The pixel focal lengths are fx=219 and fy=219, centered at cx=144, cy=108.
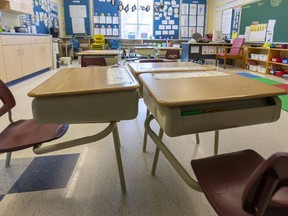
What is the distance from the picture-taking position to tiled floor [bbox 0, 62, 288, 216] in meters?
1.26

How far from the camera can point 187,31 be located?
A: 977cm

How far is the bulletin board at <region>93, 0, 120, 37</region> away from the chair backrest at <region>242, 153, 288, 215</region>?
965cm

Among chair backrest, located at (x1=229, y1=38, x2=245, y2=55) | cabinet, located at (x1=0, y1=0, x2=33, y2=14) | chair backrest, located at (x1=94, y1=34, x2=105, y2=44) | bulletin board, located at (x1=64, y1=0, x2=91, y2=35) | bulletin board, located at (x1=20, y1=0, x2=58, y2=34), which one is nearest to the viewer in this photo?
cabinet, located at (x1=0, y1=0, x2=33, y2=14)

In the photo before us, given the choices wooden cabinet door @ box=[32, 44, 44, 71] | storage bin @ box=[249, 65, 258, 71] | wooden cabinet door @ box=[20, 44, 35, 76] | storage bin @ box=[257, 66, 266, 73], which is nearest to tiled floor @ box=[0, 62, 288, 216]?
wooden cabinet door @ box=[20, 44, 35, 76]

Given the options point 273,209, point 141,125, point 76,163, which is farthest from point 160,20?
point 273,209

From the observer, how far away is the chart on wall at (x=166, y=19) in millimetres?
9328

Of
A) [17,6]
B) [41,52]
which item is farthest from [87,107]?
[41,52]

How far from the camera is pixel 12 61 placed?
14.3 ft

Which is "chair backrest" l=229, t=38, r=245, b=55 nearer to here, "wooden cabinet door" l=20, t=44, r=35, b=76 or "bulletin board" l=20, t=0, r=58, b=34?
"wooden cabinet door" l=20, t=44, r=35, b=76

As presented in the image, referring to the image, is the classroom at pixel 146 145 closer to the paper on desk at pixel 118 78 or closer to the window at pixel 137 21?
the paper on desk at pixel 118 78

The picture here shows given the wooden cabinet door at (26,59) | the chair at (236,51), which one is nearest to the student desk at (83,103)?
the wooden cabinet door at (26,59)

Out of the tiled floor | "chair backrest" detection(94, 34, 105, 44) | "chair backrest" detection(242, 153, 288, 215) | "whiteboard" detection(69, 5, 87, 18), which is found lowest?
the tiled floor

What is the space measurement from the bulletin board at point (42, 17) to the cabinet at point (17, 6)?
351 mm

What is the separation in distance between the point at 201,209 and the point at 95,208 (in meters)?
0.61
